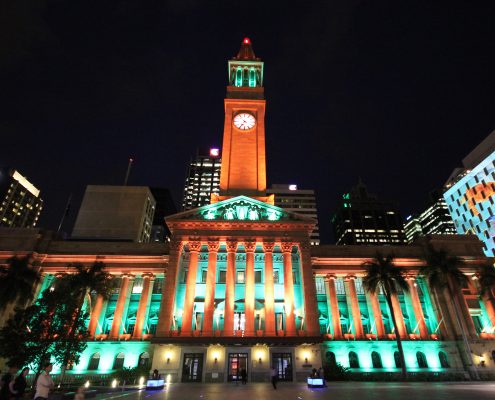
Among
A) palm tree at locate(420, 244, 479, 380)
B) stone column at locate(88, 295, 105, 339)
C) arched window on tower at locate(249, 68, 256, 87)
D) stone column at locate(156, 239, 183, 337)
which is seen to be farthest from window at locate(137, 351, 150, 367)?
arched window on tower at locate(249, 68, 256, 87)

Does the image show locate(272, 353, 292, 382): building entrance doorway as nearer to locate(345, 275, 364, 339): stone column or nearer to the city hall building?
the city hall building

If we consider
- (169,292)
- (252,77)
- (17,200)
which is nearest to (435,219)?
(252,77)

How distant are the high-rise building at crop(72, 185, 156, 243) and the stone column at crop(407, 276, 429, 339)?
6852 centimetres

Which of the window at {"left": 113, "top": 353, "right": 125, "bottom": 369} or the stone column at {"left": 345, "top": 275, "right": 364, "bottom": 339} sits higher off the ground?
the stone column at {"left": 345, "top": 275, "right": 364, "bottom": 339}

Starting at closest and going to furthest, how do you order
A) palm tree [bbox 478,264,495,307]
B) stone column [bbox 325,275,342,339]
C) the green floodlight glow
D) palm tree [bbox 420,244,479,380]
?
palm tree [bbox 420,244,479,380] → stone column [bbox 325,275,342,339] → palm tree [bbox 478,264,495,307] → the green floodlight glow

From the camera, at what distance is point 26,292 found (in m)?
40.5

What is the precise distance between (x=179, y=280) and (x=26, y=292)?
1931cm

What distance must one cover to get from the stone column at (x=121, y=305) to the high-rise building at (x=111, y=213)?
41.2 m

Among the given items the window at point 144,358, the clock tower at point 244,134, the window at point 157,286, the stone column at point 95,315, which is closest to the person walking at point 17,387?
the window at point 144,358

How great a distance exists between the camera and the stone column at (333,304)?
4481cm

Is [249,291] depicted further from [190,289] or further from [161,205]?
[161,205]

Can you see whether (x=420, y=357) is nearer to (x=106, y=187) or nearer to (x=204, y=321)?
(x=204, y=321)

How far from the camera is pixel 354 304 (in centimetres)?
4691

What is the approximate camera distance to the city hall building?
3881cm
